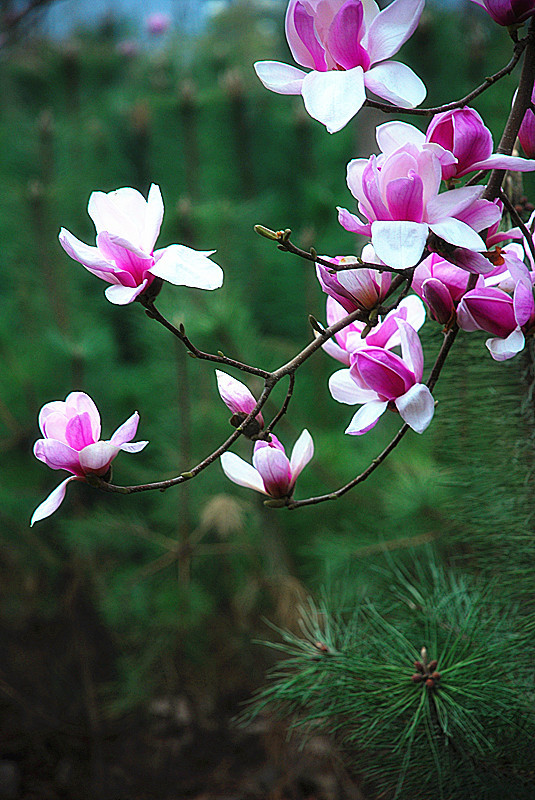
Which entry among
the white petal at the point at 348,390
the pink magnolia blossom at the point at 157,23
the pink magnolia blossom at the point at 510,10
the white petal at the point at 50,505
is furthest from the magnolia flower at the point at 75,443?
the pink magnolia blossom at the point at 157,23

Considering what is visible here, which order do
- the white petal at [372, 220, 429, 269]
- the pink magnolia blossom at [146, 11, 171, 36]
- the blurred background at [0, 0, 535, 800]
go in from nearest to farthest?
the white petal at [372, 220, 429, 269] < the blurred background at [0, 0, 535, 800] < the pink magnolia blossom at [146, 11, 171, 36]

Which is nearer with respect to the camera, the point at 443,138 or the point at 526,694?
the point at 443,138

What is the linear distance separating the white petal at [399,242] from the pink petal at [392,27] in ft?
0.27

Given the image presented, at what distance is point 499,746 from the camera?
0.44 m

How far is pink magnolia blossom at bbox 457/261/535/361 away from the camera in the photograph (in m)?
0.31

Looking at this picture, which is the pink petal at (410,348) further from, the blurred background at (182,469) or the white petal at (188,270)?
the blurred background at (182,469)

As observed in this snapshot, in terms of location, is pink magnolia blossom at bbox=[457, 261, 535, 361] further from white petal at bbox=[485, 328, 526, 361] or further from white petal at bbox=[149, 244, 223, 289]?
white petal at bbox=[149, 244, 223, 289]

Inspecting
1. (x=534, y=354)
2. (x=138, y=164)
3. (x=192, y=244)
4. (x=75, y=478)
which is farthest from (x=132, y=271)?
(x=138, y=164)

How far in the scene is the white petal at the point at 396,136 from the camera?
0.31m

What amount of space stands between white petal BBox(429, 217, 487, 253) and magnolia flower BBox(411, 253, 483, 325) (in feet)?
0.14

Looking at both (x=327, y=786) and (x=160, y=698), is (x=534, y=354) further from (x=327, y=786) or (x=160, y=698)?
(x=160, y=698)

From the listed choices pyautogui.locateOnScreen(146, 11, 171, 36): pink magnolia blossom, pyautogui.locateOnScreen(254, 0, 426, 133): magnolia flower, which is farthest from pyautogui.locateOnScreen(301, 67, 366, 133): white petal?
pyautogui.locateOnScreen(146, 11, 171, 36): pink magnolia blossom

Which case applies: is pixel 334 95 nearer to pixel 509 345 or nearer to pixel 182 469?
pixel 509 345

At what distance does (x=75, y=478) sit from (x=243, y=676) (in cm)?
69
